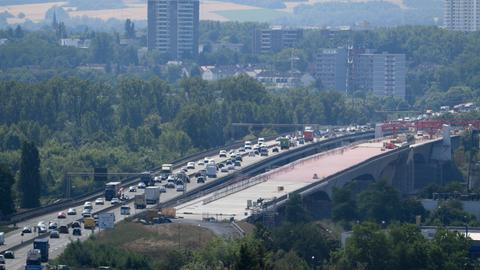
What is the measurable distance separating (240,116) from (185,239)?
2050 inches

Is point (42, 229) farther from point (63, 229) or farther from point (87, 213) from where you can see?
point (87, 213)

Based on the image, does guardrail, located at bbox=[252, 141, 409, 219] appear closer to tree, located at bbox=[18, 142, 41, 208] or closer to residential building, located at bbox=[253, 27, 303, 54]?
tree, located at bbox=[18, 142, 41, 208]

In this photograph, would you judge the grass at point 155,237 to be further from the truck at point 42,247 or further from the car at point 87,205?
the car at point 87,205

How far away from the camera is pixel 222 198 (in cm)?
7738

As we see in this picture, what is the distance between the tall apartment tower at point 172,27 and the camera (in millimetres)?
176125

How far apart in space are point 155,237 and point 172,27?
114 m

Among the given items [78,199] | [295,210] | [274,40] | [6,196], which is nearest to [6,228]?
[6,196]

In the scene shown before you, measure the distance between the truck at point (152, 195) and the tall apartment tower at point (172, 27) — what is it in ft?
328

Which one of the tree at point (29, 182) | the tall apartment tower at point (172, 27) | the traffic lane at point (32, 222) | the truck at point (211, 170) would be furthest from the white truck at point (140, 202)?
the tall apartment tower at point (172, 27)

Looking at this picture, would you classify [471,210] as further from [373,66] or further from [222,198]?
[373,66]

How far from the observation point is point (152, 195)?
7481 centimetres

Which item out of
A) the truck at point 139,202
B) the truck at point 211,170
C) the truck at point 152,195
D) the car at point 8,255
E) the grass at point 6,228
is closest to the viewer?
the car at point 8,255

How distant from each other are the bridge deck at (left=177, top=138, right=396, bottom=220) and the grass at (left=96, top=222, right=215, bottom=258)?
4.56 metres

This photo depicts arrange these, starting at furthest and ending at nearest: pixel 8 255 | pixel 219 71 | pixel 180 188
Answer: pixel 219 71 < pixel 180 188 < pixel 8 255
